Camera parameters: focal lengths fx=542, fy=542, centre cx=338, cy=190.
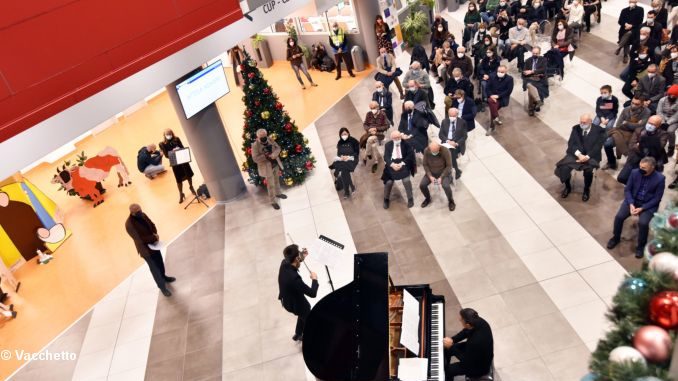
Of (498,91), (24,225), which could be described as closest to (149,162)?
(24,225)

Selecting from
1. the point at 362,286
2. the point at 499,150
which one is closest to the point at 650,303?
the point at 362,286

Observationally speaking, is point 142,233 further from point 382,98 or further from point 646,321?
point 646,321

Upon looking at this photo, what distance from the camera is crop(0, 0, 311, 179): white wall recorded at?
6.45 metres

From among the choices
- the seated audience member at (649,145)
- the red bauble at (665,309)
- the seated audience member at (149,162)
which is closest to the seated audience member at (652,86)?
the seated audience member at (649,145)

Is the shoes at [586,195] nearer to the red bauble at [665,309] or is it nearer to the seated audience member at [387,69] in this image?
the seated audience member at [387,69]

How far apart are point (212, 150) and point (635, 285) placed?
28.5 ft

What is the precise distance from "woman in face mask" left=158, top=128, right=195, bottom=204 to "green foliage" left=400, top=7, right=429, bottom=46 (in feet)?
28.0

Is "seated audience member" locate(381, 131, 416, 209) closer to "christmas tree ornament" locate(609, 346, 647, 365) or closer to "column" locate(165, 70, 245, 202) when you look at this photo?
"column" locate(165, 70, 245, 202)

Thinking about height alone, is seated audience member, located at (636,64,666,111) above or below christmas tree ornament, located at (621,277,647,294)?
below

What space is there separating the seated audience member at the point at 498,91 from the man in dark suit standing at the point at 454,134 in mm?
1513

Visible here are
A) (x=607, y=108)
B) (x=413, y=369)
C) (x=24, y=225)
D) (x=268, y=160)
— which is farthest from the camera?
(x=24, y=225)

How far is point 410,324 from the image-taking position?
543 cm

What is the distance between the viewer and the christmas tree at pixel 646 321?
2451 millimetres

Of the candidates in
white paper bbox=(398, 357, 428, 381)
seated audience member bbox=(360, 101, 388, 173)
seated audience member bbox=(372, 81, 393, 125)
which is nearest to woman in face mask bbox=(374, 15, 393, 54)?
seated audience member bbox=(372, 81, 393, 125)
